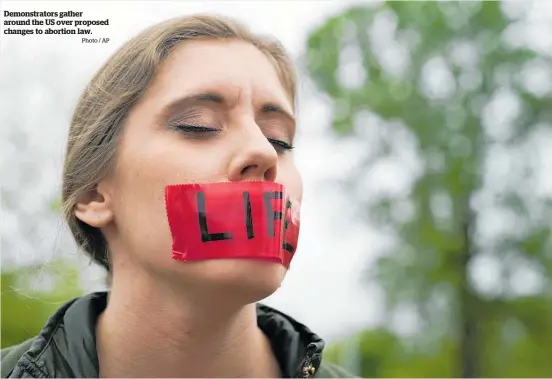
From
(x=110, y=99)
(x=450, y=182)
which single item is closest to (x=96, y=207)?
(x=110, y=99)

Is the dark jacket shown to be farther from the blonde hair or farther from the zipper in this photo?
the blonde hair

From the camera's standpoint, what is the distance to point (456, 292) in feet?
37.9

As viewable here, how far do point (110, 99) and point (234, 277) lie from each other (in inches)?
43.9

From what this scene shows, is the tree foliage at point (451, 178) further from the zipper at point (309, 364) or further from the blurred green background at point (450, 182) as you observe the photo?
the zipper at point (309, 364)

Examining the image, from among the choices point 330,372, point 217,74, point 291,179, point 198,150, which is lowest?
point 330,372

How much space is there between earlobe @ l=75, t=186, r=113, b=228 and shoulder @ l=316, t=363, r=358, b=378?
1364mm

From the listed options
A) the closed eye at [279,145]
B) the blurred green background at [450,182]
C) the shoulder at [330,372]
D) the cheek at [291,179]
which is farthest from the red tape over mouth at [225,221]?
the blurred green background at [450,182]

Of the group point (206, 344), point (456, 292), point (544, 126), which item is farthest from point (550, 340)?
point (206, 344)

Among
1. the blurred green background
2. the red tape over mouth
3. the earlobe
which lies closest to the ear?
the earlobe

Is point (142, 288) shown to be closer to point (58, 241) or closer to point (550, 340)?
point (58, 241)

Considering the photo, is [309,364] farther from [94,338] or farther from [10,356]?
[10,356]

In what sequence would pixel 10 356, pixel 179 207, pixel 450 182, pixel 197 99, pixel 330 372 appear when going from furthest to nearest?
pixel 450 182, pixel 330 372, pixel 10 356, pixel 197 99, pixel 179 207

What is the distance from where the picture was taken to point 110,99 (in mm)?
3092

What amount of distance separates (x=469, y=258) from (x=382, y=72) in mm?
3650
